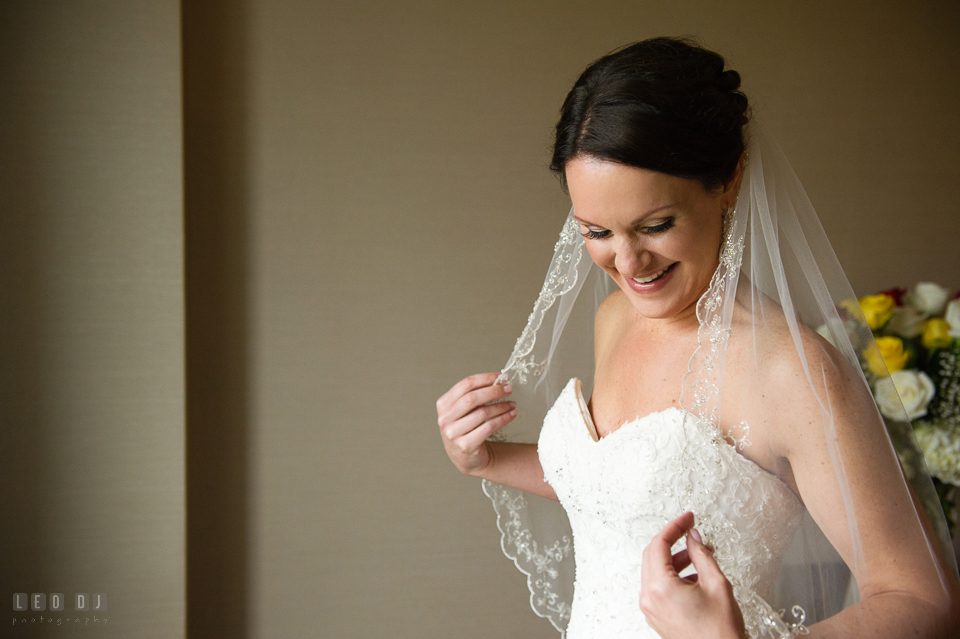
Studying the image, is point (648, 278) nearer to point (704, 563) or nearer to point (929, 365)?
point (704, 563)

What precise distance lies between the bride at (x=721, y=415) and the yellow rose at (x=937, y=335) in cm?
73

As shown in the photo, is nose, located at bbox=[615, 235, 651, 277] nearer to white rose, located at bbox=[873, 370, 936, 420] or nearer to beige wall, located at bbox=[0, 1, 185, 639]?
white rose, located at bbox=[873, 370, 936, 420]

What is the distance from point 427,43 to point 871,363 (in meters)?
1.53

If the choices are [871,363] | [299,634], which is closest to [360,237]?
[299,634]

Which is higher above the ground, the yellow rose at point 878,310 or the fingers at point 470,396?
the yellow rose at point 878,310

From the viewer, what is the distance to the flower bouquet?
1549 millimetres

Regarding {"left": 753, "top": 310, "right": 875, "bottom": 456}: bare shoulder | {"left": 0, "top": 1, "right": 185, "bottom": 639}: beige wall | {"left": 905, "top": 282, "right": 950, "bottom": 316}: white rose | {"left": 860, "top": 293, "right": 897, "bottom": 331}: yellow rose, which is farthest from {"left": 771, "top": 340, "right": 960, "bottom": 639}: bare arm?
{"left": 0, "top": 1, "right": 185, "bottom": 639}: beige wall

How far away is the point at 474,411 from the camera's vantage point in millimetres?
1295

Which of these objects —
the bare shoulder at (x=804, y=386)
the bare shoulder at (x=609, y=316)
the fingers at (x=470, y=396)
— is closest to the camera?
the bare shoulder at (x=804, y=386)

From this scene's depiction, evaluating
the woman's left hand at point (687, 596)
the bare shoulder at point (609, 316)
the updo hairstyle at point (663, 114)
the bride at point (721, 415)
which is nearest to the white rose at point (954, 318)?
the bride at point (721, 415)

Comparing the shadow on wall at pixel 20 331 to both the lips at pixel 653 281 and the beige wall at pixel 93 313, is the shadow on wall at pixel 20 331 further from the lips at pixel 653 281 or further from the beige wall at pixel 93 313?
A: the lips at pixel 653 281

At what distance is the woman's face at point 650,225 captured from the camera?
3.18 ft

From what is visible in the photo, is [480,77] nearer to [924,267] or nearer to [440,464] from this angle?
[440,464]

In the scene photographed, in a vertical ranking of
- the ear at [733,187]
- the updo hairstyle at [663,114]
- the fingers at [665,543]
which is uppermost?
the updo hairstyle at [663,114]
